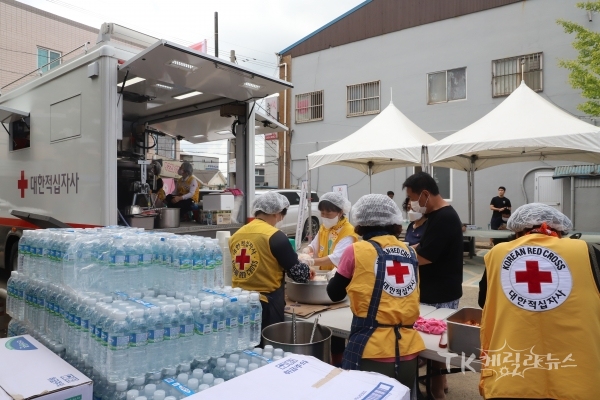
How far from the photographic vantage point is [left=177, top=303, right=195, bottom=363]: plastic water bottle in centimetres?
196

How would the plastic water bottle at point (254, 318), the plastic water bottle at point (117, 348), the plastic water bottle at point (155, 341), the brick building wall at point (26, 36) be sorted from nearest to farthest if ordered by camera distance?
1. the plastic water bottle at point (117, 348)
2. the plastic water bottle at point (155, 341)
3. the plastic water bottle at point (254, 318)
4. the brick building wall at point (26, 36)

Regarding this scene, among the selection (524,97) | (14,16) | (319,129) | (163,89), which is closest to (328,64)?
(319,129)

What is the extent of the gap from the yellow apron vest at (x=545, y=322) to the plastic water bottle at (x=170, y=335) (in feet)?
5.23

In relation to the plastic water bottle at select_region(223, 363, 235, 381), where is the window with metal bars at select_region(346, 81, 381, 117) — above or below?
above

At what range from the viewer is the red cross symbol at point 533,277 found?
2.08 meters

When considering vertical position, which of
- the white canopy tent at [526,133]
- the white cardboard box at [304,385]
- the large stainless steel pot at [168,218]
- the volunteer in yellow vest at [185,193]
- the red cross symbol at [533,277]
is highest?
the white canopy tent at [526,133]

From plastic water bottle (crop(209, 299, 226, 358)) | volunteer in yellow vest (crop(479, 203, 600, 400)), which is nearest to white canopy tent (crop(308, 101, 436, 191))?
volunteer in yellow vest (crop(479, 203, 600, 400))

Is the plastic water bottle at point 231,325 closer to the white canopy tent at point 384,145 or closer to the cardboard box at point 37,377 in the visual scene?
the cardboard box at point 37,377

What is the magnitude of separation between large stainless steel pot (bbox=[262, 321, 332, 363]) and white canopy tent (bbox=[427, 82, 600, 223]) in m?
5.53

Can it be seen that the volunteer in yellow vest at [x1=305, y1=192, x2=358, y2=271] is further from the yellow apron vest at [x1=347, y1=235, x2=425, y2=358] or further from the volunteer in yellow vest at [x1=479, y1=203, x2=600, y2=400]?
the volunteer in yellow vest at [x1=479, y1=203, x2=600, y2=400]

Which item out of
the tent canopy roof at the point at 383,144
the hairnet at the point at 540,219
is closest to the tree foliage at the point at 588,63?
the tent canopy roof at the point at 383,144

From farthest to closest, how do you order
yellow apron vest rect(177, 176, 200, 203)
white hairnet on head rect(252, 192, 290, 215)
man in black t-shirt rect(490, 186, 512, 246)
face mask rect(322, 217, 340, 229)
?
man in black t-shirt rect(490, 186, 512, 246) → yellow apron vest rect(177, 176, 200, 203) → face mask rect(322, 217, 340, 229) → white hairnet on head rect(252, 192, 290, 215)

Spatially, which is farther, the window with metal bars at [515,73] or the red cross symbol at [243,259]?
the window with metal bars at [515,73]

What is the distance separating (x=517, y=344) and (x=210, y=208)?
4402 millimetres
